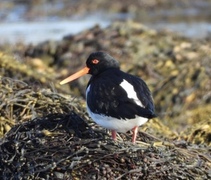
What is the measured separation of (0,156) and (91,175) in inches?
27.0

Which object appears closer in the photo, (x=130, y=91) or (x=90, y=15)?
(x=130, y=91)

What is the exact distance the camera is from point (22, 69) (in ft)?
23.5

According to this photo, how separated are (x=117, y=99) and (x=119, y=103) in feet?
0.13

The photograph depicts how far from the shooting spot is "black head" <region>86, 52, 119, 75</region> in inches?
185

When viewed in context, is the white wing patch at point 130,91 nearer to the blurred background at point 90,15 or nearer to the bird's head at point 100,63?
the bird's head at point 100,63

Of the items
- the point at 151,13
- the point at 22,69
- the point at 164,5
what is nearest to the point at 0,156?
the point at 22,69

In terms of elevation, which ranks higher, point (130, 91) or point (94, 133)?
point (130, 91)

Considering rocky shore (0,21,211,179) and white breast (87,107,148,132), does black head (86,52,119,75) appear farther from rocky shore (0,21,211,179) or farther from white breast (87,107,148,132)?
white breast (87,107,148,132)

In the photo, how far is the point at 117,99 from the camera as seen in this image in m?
4.15

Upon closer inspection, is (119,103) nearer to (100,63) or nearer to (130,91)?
(130,91)

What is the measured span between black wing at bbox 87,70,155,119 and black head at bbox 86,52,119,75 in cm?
31

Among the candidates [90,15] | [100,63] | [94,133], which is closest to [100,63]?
[100,63]

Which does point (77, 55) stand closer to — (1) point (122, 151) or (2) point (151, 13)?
(1) point (122, 151)

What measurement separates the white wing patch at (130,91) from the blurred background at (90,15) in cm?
967
